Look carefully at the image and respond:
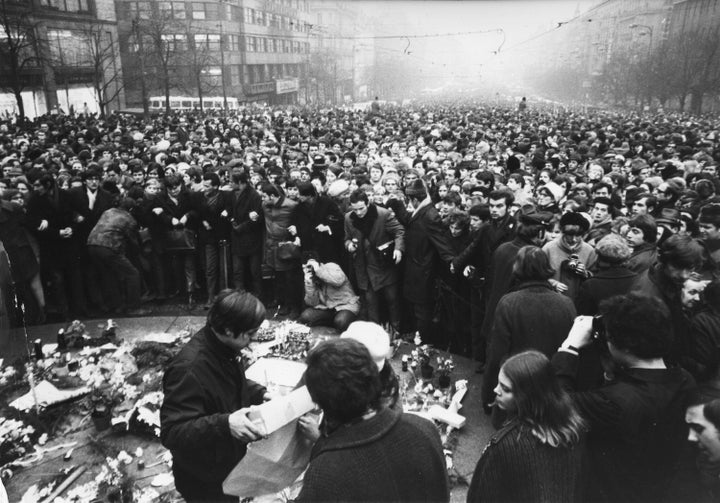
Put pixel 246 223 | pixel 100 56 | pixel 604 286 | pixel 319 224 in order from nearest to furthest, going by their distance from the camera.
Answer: pixel 604 286 < pixel 319 224 < pixel 246 223 < pixel 100 56

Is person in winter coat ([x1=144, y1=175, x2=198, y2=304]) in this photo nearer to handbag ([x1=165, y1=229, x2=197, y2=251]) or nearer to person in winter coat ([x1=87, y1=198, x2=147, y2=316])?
handbag ([x1=165, y1=229, x2=197, y2=251])

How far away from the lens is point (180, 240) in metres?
7.74

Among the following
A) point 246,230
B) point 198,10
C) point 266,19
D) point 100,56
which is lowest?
point 246,230

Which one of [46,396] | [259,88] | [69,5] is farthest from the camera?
[259,88]

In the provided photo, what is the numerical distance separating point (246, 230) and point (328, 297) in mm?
1642

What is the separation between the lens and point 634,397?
2.35 metres

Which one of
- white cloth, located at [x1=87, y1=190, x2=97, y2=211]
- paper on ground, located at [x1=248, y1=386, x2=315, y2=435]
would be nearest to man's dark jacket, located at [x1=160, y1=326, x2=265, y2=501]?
paper on ground, located at [x1=248, y1=386, x2=315, y2=435]

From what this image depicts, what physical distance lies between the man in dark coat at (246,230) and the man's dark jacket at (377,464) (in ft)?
18.9

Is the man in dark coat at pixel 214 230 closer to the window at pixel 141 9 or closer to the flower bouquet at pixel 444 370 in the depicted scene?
the flower bouquet at pixel 444 370

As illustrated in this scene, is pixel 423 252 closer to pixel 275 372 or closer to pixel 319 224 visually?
pixel 319 224

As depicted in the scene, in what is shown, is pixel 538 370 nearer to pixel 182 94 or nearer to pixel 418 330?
pixel 418 330

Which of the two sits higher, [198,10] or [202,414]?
[198,10]

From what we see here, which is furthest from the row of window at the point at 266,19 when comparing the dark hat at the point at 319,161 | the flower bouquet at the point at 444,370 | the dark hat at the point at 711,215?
the dark hat at the point at 711,215

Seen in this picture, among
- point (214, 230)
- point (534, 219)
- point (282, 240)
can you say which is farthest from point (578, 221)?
point (214, 230)
